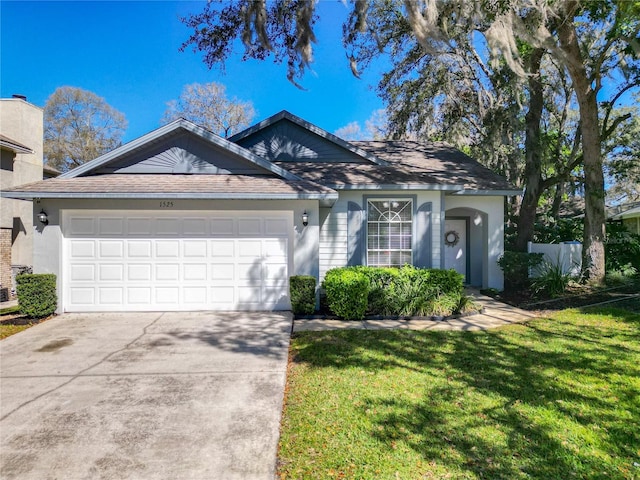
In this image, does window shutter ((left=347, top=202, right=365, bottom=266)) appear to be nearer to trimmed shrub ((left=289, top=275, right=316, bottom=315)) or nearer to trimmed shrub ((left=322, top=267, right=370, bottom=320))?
trimmed shrub ((left=322, top=267, right=370, bottom=320))

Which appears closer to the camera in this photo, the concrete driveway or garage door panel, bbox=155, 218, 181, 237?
the concrete driveway

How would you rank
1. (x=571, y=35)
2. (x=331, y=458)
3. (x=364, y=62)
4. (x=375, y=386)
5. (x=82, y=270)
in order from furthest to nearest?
1. (x=364, y=62)
2. (x=571, y=35)
3. (x=82, y=270)
4. (x=375, y=386)
5. (x=331, y=458)

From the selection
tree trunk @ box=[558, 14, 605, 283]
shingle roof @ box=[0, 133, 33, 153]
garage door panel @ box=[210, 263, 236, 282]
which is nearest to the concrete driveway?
garage door panel @ box=[210, 263, 236, 282]

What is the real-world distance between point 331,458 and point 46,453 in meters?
2.35

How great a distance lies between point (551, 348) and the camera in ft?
18.5

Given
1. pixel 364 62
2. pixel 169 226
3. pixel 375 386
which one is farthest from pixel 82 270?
pixel 364 62

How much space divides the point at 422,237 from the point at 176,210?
5910mm

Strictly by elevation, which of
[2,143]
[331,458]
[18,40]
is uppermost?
[18,40]

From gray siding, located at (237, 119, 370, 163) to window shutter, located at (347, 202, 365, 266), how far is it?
1.94 m

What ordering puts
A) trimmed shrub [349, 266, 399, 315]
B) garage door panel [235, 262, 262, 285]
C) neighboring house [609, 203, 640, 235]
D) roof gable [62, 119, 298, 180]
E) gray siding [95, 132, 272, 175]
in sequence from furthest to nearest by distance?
neighboring house [609, 203, 640, 235] → gray siding [95, 132, 272, 175] → roof gable [62, 119, 298, 180] → garage door panel [235, 262, 262, 285] → trimmed shrub [349, 266, 399, 315]

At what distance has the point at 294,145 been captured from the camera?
10.6 meters

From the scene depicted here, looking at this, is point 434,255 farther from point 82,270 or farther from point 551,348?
point 82,270

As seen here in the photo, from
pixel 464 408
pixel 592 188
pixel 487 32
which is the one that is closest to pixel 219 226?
pixel 464 408

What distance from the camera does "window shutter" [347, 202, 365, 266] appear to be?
9391mm
